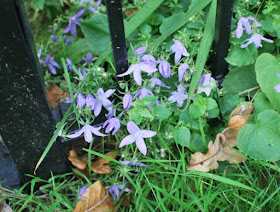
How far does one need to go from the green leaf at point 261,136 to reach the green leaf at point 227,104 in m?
0.15

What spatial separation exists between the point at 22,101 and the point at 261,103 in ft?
3.26

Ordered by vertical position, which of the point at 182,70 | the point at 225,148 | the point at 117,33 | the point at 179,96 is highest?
the point at 117,33

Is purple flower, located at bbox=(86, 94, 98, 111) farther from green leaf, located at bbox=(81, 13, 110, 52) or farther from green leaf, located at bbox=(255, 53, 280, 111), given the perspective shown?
green leaf, located at bbox=(255, 53, 280, 111)

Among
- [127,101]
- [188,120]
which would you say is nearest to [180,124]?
[188,120]

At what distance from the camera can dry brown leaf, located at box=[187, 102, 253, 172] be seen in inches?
58.0

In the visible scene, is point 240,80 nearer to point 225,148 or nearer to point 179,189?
point 225,148

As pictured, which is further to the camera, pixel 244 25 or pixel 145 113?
pixel 244 25

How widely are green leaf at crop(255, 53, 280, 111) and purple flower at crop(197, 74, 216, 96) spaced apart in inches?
7.6

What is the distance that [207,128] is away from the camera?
5.23 ft

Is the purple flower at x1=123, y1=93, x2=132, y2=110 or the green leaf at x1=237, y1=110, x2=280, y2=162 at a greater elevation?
the purple flower at x1=123, y1=93, x2=132, y2=110

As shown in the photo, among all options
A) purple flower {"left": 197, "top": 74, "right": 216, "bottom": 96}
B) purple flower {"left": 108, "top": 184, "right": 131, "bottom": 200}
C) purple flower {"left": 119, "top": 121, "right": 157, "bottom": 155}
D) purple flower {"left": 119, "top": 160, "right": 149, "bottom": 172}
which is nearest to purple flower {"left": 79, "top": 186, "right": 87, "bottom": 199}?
purple flower {"left": 108, "top": 184, "right": 131, "bottom": 200}

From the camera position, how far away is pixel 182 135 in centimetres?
144

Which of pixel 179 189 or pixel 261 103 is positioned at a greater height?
pixel 261 103

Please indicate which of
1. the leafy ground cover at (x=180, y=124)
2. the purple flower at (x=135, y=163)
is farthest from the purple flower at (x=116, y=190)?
the purple flower at (x=135, y=163)
